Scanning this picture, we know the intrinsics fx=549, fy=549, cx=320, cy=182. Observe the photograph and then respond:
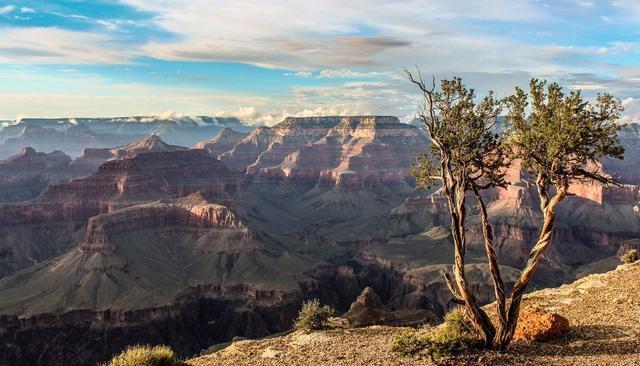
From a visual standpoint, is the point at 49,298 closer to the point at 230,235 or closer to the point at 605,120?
the point at 230,235

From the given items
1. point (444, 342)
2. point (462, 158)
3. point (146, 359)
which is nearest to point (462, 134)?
point (462, 158)

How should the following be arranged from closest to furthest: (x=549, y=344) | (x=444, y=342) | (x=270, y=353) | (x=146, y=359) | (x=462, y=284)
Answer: (x=444, y=342) < (x=462, y=284) < (x=146, y=359) < (x=549, y=344) < (x=270, y=353)

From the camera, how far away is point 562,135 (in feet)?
96.8

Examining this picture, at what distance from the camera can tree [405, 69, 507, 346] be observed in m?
30.0

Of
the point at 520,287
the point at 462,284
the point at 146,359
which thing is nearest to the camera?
the point at 520,287

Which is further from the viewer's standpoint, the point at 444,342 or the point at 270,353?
the point at 270,353

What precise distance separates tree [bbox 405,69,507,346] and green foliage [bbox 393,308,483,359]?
86cm

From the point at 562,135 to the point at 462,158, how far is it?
5529 millimetres

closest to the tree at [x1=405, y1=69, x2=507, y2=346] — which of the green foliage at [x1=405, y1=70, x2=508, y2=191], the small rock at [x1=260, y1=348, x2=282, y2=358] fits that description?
the green foliage at [x1=405, y1=70, x2=508, y2=191]

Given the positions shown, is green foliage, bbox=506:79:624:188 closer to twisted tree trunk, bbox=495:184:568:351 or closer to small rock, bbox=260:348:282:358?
twisted tree trunk, bbox=495:184:568:351

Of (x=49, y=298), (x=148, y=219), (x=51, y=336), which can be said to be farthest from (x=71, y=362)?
(x=148, y=219)

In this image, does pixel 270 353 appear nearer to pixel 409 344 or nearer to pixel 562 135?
pixel 409 344

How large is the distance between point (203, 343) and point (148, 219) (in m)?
65.8

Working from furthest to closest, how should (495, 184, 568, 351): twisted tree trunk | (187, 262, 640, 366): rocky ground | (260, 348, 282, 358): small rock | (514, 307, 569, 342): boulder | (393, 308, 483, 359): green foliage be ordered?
(260, 348, 282, 358): small rock < (514, 307, 569, 342): boulder < (495, 184, 568, 351): twisted tree trunk < (393, 308, 483, 359): green foliage < (187, 262, 640, 366): rocky ground
